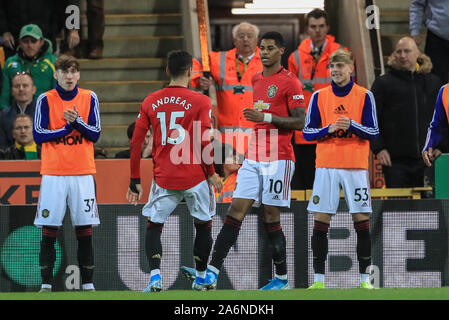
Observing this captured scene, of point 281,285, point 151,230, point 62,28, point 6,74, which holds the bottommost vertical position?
point 281,285

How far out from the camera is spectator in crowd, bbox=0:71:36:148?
36.8ft

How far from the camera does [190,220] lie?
9852 mm

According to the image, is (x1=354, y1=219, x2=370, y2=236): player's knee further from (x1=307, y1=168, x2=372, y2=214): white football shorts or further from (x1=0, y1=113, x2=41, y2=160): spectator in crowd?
(x1=0, y1=113, x2=41, y2=160): spectator in crowd

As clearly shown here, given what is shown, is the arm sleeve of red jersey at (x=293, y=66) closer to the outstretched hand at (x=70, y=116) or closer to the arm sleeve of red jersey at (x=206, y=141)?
the arm sleeve of red jersey at (x=206, y=141)

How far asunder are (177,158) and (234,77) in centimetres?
351

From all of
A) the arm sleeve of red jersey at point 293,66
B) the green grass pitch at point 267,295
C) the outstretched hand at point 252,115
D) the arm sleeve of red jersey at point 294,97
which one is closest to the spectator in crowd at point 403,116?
the arm sleeve of red jersey at point 293,66

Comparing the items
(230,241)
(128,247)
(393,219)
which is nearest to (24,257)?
(128,247)

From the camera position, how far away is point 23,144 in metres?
10.7

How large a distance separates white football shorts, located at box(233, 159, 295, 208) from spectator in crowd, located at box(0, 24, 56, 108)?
14.3ft

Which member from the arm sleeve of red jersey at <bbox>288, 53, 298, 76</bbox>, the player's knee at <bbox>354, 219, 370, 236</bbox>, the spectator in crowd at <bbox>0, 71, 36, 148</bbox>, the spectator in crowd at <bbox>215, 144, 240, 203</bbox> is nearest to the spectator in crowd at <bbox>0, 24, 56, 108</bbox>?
the spectator in crowd at <bbox>0, 71, 36, 148</bbox>

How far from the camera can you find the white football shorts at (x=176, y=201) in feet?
26.3

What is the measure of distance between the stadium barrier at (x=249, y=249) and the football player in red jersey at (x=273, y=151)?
117 cm

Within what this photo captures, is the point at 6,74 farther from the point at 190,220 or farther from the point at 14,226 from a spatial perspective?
the point at 190,220

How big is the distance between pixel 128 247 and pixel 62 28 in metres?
4.69
